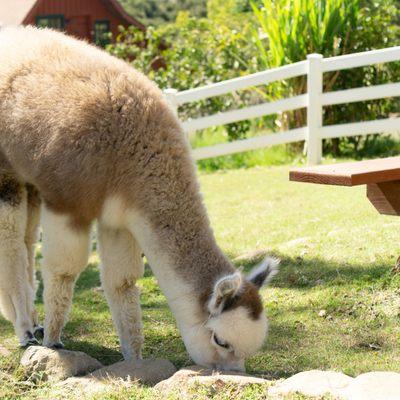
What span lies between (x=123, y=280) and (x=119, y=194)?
728mm

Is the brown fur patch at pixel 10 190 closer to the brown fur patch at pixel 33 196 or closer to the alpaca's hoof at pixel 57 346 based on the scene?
the brown fur patch at pixel 33 196

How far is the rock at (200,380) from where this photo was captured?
4.80 metres

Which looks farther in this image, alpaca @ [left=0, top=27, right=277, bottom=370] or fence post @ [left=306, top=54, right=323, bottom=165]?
fence post @ [left=306, top=54, right=323, bottom=165]

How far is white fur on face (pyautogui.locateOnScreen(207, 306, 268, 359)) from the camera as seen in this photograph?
197 inches

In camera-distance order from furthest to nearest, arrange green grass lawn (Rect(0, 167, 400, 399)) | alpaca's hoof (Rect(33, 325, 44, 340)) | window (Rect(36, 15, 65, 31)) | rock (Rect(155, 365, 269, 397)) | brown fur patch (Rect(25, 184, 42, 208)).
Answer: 1. window (Rect(36, 15, 65, 31))
2. alpaca's hoof (Rect(33, 325, 44, 340))
3. brown fur patch (Rect(25, 184, 42, 208))
4. green grass lawn (Rect(0, 167, 400, 399))
5. rock (Rect(155, 365, 269, 397))

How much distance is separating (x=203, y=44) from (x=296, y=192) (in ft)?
20.8

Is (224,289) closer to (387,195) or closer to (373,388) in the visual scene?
(373,388)

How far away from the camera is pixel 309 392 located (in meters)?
4.59

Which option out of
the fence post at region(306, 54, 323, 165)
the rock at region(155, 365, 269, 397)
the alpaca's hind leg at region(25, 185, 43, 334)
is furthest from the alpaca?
the fence post at region(306, 54, 323, 165)

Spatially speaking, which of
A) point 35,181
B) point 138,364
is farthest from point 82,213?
point 138,364

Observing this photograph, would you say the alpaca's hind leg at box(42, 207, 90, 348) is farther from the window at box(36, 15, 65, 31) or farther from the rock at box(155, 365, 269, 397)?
the window at box(36, 15, 65, 31)

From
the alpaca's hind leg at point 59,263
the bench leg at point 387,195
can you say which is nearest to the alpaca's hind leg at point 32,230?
the alpaca's hind leg at point 59,263

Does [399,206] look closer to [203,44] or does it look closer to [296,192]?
[296,192]

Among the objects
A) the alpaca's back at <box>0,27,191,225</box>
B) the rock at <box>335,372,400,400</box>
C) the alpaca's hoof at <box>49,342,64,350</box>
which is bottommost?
the alpaca's hoof at <box>49,342,64,350</box>
